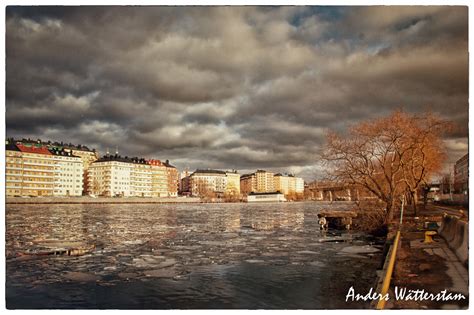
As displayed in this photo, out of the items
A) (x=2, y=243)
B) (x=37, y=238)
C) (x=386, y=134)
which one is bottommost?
(x=37, y=238)

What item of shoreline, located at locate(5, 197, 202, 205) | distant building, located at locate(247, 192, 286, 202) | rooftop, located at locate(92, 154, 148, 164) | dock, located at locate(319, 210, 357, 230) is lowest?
distant building, located at locate(247, 192, 286, 202)

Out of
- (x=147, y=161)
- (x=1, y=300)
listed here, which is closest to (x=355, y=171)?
(x=1, y=300)

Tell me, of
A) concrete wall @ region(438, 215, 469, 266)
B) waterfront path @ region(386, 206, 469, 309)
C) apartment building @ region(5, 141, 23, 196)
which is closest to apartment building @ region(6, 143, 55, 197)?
apartment building @ region(5, 141, 23, 196)

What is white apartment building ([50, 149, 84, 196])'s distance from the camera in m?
83.4

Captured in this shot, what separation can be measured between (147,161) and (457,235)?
389 ft

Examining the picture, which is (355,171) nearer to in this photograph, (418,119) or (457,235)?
(418,119)

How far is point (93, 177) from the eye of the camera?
111m

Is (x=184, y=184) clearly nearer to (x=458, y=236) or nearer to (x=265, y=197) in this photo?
(x=265, y=197)

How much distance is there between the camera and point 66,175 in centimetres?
8712

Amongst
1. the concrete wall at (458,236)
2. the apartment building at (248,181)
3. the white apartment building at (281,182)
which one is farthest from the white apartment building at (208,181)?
the concrete wall at (458,236)

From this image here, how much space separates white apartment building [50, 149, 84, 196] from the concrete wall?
77587 millimetres

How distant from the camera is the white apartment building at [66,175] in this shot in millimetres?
83406

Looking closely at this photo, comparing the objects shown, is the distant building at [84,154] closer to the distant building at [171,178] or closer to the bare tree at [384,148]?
the distant building at [171,178]

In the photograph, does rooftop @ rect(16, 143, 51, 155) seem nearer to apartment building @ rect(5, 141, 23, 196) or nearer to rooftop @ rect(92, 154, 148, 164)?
apartment building @ rect(5, 141, 23, 196)
